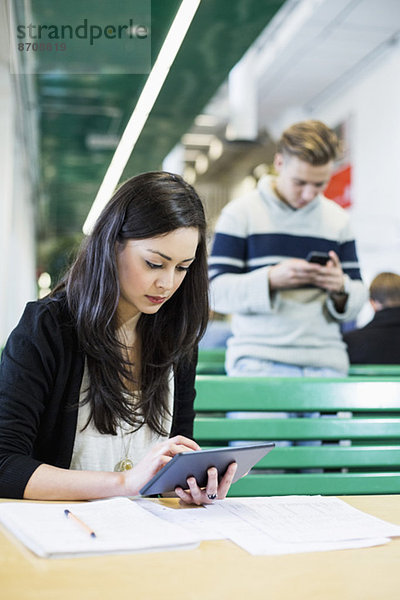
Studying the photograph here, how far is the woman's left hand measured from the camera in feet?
4.18

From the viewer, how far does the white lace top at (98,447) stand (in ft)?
5.09

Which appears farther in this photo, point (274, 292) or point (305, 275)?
point (274, 292)

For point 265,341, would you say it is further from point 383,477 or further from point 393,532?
point 393,532

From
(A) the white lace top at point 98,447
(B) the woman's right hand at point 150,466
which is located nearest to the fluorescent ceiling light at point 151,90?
(A) the white lace top at point 98,447

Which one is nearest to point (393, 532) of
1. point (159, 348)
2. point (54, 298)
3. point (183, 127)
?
point (159, 348)

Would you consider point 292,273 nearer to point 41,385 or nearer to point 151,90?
point 41,385

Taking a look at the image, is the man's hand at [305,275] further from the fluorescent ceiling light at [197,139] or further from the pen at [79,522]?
the fluorescent ceiling light at [197,139]

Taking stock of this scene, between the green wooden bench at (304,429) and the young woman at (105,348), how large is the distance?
0.29 metres

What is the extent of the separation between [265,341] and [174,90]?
A: 2.98 m

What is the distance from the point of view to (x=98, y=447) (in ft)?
5.12

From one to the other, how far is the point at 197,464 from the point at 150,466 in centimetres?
10

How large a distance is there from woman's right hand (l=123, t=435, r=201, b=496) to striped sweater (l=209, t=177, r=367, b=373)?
1134 mm

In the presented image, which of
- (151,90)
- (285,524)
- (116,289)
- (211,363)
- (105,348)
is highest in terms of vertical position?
(151,90)

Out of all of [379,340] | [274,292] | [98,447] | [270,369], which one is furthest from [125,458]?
[379,340]
